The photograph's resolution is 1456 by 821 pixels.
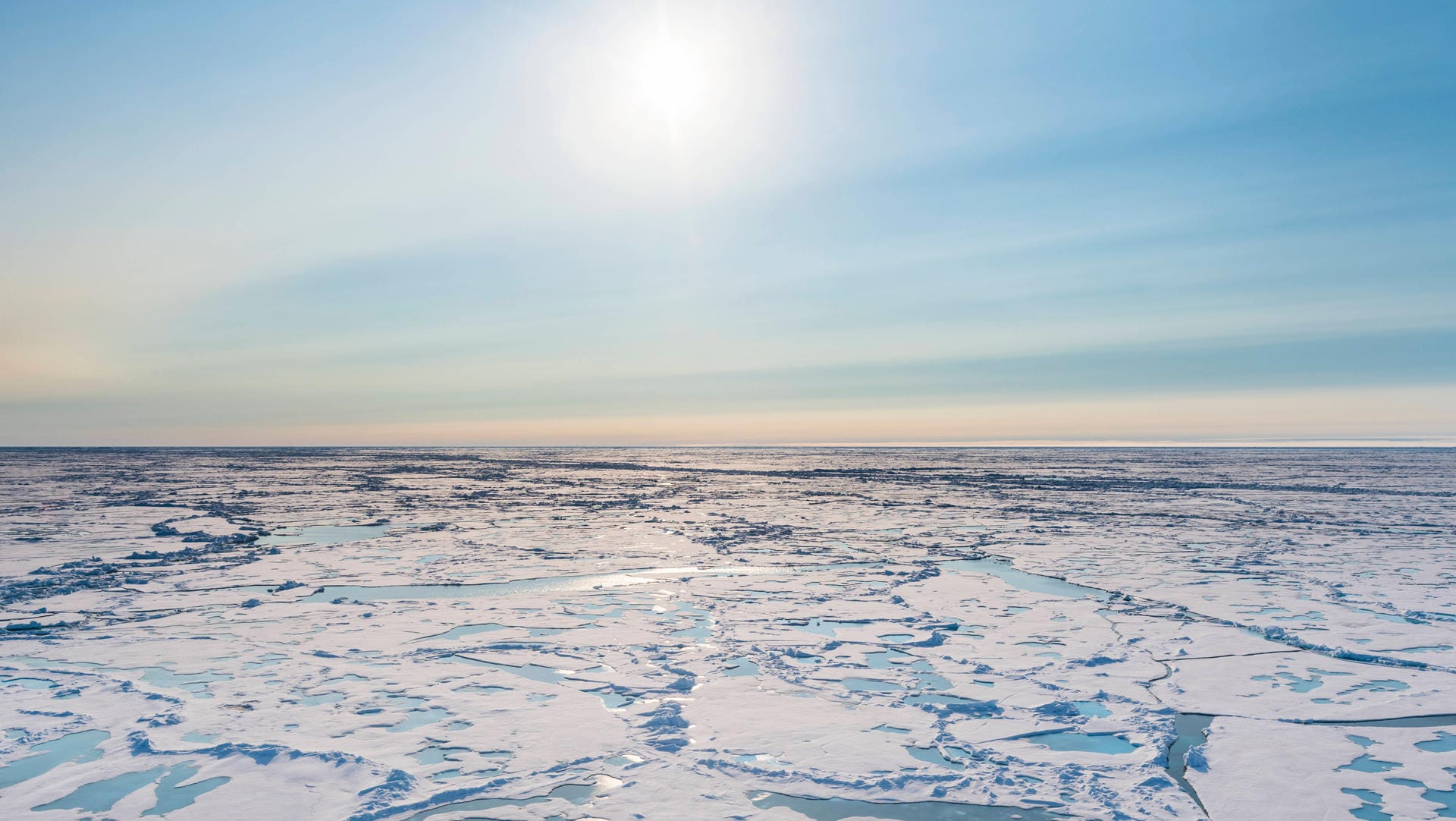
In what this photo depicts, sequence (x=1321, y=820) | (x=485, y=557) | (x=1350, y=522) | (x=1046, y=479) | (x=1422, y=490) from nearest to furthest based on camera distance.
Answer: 1. (x=1321, y=820)
2. (x=485, y=557)
3. (x=1350, y=522)
4. (x=1422, y=490)
5. (x=1046, y=479)

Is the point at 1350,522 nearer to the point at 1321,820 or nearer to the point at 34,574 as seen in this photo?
the point at 1321,820

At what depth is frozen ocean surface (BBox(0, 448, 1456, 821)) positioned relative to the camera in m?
3.68

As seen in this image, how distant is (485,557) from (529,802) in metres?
7.53

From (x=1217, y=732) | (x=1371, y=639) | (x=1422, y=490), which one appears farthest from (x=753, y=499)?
(x=1422, y=490)

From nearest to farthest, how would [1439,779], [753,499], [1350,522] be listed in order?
[1439,779], [1350,522], [753,499]

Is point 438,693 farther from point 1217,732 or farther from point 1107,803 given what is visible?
point 1217,732

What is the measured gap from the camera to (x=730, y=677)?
5363mm

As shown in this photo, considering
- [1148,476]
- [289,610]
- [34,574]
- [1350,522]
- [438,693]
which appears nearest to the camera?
[438,693]

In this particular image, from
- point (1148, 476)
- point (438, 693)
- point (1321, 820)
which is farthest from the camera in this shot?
point (1148, 476)

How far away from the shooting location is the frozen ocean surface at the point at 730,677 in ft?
12.1

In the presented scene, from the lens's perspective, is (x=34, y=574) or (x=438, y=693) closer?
(x=438, y=693)

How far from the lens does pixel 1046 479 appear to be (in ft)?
97.6

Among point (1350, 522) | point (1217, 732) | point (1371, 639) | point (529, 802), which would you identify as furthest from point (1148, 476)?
point (529, 802)

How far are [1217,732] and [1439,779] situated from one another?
903mm
